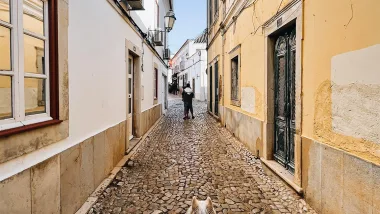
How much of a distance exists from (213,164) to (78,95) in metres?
3.27

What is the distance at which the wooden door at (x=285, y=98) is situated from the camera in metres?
4.76

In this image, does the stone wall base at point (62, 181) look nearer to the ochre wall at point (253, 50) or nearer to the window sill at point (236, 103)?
the ochre wall at point (253, 50)

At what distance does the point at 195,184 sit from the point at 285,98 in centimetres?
212

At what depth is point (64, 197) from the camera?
10.4ft

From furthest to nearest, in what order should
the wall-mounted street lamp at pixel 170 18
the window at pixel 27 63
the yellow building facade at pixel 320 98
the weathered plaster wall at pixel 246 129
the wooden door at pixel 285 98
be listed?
the wall-mounted street lamp at pixel 170 18
the weathered plaster wall at pixel 246 129
the wooden door at pixel 285 98
the yellow building facade at pixel 320 98
the window at pixel 27 63

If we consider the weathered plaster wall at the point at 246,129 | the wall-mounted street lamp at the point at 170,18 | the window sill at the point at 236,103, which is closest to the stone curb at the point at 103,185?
the weathered plaster wall at the point at 246,129

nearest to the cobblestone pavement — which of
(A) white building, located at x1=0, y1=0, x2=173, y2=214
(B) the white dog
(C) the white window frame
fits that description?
(A) white building, located at x1=0, y1=0, x2=173, y2=214

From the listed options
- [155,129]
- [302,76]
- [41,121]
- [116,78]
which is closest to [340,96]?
[302,76]

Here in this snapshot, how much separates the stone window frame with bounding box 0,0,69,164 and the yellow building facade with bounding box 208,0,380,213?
2.90 metres

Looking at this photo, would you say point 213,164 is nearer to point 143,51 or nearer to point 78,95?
point 78,95

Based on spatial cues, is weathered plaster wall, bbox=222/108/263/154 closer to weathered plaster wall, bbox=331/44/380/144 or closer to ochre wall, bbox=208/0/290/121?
ochre wall, bbox=208/0/290/121

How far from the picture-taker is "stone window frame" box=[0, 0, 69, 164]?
2.49 meters

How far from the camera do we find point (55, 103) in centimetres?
300

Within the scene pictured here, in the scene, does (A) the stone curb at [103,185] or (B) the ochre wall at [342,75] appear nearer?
(B) the ochre wall at [342,75]
